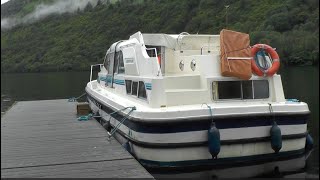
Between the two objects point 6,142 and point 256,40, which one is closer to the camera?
point 6,142

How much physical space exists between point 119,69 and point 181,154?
4.53 meters

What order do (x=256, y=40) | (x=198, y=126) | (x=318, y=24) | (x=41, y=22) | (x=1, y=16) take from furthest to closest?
(x=41, y=22), (x=256, y=40), (x=318, y=24), (x=198, y=126), (x=1, y=16)

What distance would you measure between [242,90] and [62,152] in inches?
145

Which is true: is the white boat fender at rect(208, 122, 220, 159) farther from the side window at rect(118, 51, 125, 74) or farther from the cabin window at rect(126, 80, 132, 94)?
the side window at rect(118, 51, 125, 74)

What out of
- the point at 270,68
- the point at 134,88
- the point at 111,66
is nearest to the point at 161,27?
the point at 111,66

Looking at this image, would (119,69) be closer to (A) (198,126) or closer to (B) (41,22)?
(A) (198,126)

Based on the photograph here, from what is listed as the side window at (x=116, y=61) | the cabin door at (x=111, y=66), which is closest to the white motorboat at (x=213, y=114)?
the side window at (x=116, y=61)

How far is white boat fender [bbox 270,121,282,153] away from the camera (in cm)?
787

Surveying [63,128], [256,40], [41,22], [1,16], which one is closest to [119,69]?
[63,128]

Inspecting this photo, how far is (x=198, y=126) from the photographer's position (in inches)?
303

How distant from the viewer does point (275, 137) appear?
7.88 m

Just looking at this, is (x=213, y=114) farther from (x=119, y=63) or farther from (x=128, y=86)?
(x=119, y=63)

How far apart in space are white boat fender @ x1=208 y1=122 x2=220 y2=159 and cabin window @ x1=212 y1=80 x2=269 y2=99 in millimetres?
1178

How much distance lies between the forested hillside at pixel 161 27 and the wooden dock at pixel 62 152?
9988 millimetres
